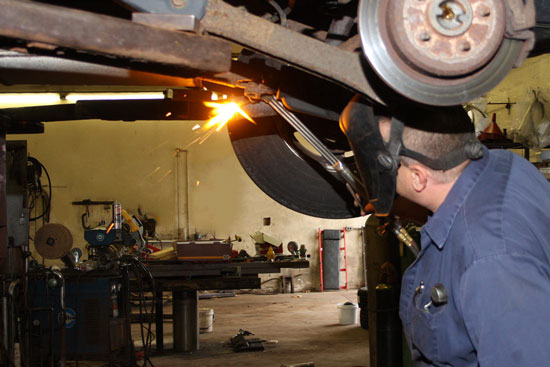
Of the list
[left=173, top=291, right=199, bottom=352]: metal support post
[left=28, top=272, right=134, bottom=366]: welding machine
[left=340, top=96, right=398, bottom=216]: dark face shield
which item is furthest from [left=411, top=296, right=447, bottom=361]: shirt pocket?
[left=173, top=291, right=199, bottom=352]: metal support post

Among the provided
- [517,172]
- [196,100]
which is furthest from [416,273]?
[196,100]

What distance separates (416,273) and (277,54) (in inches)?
29.0

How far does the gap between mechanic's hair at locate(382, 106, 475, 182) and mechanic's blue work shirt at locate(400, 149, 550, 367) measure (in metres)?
0.07

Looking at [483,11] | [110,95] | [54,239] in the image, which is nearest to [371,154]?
[483,11]

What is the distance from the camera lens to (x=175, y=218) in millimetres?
10375

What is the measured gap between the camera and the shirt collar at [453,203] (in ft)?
4.53

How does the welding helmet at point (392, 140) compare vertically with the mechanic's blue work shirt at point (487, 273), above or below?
above

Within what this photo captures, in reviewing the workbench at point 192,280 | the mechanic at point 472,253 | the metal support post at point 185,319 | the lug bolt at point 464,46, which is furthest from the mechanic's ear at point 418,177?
the metal support post at point 185,319

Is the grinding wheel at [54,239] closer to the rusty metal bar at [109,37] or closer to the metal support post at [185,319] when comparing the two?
the metal support post at [185,319]

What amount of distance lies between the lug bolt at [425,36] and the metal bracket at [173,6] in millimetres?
461

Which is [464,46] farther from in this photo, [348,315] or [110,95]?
[110,95]

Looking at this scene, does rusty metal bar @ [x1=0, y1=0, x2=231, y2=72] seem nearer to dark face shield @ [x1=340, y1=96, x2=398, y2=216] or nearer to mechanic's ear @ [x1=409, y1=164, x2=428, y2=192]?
dark face shield @ [x1=340, y1=96, x2=398, y2=216]

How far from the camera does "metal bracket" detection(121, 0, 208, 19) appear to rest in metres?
1.19

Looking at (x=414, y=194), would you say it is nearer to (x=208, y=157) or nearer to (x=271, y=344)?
(x=271, y=344)
